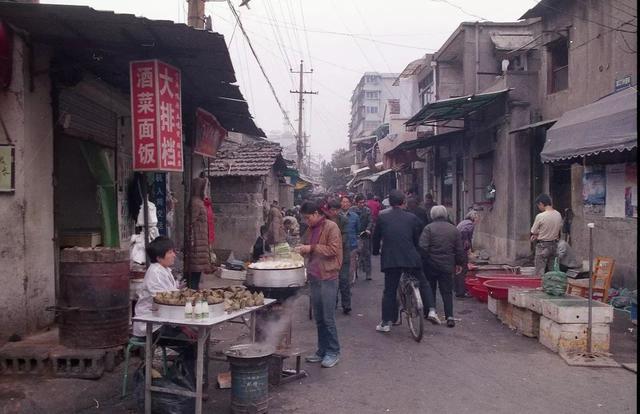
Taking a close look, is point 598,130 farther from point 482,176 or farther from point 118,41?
point 482,176

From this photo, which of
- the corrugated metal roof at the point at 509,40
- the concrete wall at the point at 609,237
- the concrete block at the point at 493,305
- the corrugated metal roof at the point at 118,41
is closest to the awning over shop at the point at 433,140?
the corrugated metal roof at the point at 509,40

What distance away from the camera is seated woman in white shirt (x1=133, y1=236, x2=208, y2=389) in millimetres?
5523

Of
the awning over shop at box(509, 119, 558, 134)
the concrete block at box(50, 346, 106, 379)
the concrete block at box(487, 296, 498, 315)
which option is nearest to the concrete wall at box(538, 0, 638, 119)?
the awning over shop at box(509, 119, 558, 134)

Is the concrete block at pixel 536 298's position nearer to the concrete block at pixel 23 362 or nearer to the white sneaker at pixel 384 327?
the white sneaker at pixel 384 327

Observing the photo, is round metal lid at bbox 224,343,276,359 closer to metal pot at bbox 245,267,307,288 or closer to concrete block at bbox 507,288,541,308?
metal pot at bbox 245,267,307,288

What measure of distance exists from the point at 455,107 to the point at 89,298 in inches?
484

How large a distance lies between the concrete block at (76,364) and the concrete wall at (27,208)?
91 cm

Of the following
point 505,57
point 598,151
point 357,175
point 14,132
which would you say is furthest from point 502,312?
point 357,175

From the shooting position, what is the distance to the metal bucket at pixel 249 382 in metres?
5.21

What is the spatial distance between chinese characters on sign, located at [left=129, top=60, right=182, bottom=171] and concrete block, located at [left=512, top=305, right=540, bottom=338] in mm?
5612

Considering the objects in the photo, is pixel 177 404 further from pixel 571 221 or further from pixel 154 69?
pixel 571 221

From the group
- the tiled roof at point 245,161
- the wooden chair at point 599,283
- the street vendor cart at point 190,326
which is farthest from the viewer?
the tiled roof at point 245,161

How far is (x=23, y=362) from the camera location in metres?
6.00

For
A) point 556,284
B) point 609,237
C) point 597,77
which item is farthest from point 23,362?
point 597,77
